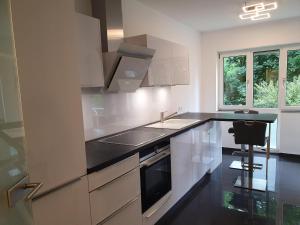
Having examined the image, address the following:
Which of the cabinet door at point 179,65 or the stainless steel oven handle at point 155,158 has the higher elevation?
the cabinet door at point 179,65

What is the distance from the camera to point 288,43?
14.1 feet

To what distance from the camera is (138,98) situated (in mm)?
3188

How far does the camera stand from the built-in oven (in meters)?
2.14

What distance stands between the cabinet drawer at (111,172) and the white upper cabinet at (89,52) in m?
0.74

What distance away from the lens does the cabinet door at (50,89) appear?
1183 mm

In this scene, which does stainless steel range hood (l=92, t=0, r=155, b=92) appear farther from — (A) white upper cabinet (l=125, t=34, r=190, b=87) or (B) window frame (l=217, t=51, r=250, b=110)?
(B) window frame (l=217, t=51, r=250, b=110)

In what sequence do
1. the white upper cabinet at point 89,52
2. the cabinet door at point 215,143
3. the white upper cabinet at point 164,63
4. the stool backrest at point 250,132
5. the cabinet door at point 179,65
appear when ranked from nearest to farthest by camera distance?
the white upper cabinet at point 89,52 → the white upper cabinet at point 164,63 → the stool backrest at point 250,132 → the cabinet door at point 179,65 → the cabinet door at point 215,143

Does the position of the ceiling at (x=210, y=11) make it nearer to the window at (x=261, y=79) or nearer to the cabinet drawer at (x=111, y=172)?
the window at (x=261, y=79)

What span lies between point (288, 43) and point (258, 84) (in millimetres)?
906

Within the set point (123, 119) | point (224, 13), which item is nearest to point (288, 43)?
point (224, 13)

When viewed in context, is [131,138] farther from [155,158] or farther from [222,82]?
[222,82]

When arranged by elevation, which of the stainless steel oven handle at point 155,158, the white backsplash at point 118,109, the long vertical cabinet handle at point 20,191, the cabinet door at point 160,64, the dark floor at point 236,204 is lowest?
the dark floor at point 236,204

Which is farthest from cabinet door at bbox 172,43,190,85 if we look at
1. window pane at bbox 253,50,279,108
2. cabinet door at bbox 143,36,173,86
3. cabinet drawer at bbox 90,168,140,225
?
window pane at bbox 253,50,279,108

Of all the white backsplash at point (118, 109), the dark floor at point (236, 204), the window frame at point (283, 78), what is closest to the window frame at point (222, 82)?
the window frame at point (283, 78)
